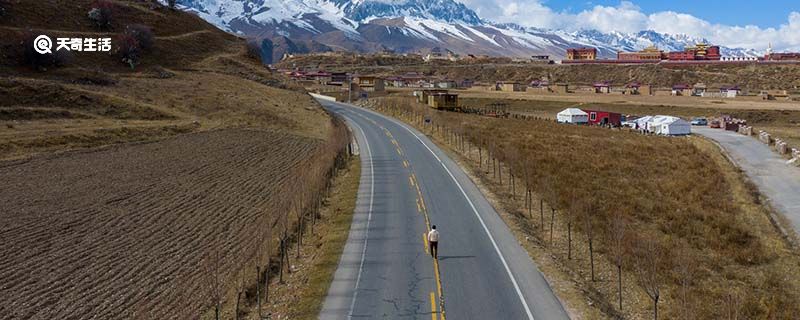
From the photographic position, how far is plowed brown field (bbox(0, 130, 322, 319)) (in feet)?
70.3

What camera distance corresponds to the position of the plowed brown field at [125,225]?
2142 centimetres

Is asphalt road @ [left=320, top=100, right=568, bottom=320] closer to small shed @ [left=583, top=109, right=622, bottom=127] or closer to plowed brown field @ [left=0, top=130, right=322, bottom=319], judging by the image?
plowed brown field @ [left=0, top=130, right=322, bottom=319]

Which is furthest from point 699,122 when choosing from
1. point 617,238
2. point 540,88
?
point 540,88

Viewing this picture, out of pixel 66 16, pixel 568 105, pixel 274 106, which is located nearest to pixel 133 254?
pixel 274 106

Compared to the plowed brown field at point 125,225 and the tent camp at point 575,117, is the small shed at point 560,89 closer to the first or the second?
the tent camp at point 575,117

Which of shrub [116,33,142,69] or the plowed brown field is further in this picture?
shrub [116,33,142,69]

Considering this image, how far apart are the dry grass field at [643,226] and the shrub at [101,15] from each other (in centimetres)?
7505

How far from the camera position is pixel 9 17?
9381 centimetres

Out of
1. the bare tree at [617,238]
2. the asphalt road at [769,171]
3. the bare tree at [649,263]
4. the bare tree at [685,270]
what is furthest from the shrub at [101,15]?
the bare tree at [685,270]

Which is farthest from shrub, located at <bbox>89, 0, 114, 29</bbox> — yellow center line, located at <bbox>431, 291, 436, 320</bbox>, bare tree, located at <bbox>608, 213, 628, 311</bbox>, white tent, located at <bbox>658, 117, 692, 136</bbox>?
yellow center line, located at <bbox>431, 291, 436, 320</bbox>

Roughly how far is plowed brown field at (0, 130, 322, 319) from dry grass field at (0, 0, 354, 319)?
0.08 metres

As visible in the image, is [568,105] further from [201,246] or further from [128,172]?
[201,246]

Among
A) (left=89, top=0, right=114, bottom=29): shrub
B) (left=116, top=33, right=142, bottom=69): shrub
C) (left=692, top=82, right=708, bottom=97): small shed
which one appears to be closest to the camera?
(left=116, top=33, right=142, bottom=69): shrub

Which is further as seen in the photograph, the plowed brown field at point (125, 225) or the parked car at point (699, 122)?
the parked car at point (699, 122)
